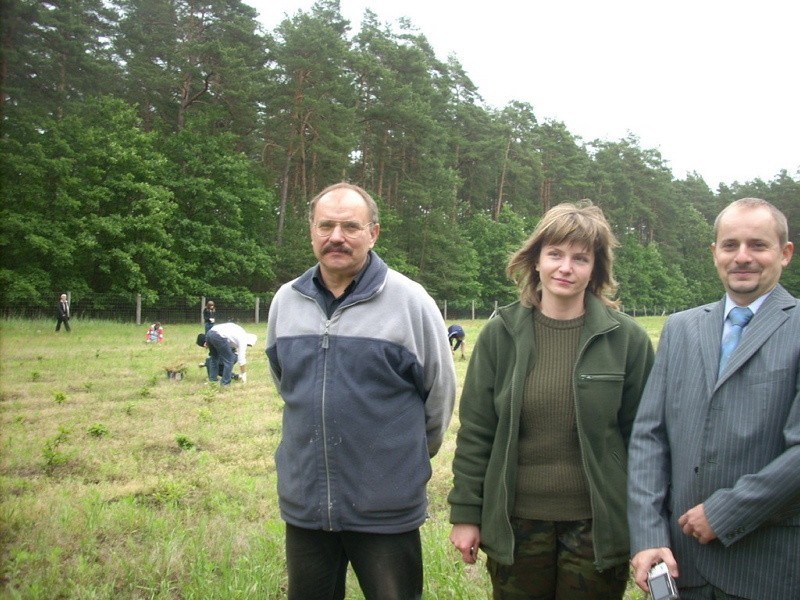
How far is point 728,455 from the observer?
2.00m

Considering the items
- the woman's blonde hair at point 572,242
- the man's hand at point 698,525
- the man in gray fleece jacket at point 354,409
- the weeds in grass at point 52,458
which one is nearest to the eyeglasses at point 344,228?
the man in gray fleece jacket at point 354,409

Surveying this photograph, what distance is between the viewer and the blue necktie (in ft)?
6.94

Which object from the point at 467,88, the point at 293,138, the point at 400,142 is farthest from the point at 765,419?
the point at 467,88

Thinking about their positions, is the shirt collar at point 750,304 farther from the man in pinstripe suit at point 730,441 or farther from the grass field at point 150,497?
the grass field at point 150,497

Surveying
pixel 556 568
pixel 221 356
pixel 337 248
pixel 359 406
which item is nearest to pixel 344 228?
pixel 337 248

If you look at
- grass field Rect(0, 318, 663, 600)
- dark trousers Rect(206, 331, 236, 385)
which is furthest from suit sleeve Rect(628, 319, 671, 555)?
dark trousers Rect(206, 331, 236, 385)

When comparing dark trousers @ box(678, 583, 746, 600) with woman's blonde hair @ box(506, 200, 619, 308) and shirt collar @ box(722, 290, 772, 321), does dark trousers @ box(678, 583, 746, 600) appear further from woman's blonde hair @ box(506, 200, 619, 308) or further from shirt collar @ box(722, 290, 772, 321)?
woman's blonde hair @ box(506, 200, 619, 308)

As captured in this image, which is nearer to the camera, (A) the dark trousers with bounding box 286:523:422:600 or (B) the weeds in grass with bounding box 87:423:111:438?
(A) the dark trousers with bounding box 286:523:422:600

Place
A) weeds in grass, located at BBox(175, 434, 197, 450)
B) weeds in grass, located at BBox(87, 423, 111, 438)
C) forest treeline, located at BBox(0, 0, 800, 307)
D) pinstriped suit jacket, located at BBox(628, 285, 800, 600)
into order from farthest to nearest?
forest treeline, located at BBox(0, 0, 800, 307) → weeds in grass, located at BBox(87, 423, 111, 438) → weeds in grass, located at BBox(175, 434, 197, 450) → pinstriped suit jacket, located at BBox(628, 285, 800, 600)

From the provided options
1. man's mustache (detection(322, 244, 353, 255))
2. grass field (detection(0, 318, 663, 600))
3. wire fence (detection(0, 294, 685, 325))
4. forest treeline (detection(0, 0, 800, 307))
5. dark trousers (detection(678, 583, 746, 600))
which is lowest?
grass field (detection(0, 318, 663, 600))

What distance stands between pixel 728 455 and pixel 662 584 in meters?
0.42

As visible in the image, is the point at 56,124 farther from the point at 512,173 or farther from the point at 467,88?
the point at 512,173

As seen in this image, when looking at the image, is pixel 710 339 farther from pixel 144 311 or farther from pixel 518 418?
pixel 144 311

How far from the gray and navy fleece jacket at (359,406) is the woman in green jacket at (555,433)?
0.19 m
